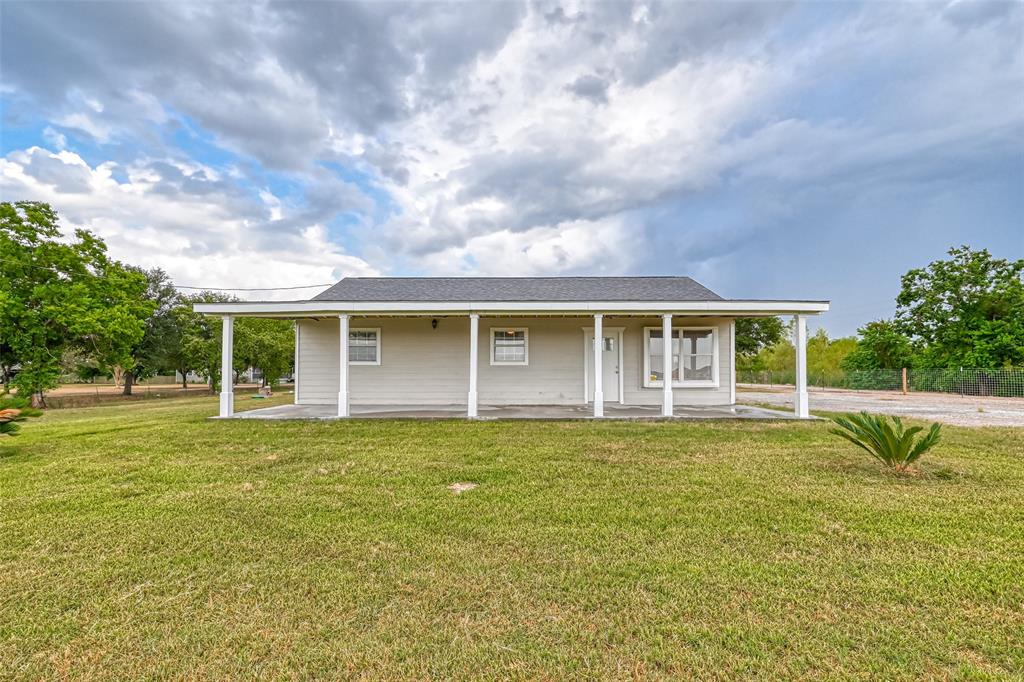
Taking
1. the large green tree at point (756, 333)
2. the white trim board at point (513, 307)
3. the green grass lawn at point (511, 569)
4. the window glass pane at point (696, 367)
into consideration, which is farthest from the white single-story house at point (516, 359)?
the large green tree at point (756, 333)

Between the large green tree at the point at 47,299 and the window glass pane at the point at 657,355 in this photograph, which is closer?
the window glass pane at the point at 657,355

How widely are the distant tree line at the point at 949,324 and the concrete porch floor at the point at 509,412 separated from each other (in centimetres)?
1931

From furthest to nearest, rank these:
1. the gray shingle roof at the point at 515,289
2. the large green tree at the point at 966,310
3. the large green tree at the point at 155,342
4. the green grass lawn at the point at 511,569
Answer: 1. the large green tree at the point at 155,342
2. the large green tree at the point at 966,310
3. the gray shingle roof at the point at 515,289
4. the green grass lawn at the point at 511,569

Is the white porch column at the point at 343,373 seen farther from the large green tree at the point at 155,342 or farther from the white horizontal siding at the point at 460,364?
the large green tree at the point at 155,342

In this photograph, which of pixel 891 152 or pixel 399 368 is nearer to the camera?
pixel 399 368

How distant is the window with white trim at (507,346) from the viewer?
1140cm

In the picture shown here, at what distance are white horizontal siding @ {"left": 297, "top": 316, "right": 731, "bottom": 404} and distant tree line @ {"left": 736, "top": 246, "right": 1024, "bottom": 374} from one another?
63.2 ft

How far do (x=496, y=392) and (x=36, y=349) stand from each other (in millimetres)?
19260

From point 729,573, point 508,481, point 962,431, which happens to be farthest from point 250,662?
point 962,431

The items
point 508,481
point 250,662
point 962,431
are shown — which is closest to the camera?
point 250,662

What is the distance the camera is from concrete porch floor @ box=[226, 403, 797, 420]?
9.28m

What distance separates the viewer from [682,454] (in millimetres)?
5977

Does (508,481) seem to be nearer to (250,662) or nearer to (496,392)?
(250,662)

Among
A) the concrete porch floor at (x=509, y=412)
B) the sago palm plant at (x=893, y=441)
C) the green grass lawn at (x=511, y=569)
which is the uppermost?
the sago palm plant at (x=893, y=441)
